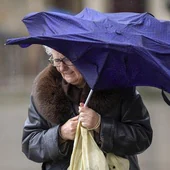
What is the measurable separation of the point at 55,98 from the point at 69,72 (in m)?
0.22

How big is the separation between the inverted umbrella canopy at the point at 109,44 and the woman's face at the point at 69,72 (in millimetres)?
98

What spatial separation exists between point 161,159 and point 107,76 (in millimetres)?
5086

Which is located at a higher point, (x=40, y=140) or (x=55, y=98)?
(x=55, y=98)

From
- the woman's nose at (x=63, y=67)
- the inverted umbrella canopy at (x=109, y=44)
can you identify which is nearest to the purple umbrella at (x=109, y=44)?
the inverted umbrella canopy at (x=109, y=44)

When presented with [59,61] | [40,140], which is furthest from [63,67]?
[40,140]

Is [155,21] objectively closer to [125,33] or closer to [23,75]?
[125,33]

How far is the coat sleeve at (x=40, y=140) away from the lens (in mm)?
3697

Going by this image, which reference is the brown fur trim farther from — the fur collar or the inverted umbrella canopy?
the inverted umbrella canopy

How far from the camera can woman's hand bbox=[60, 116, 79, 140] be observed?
3.61 meters

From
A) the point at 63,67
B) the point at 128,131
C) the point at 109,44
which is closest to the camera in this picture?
the point at 109,44

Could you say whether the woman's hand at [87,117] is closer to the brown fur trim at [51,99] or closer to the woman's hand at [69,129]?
the woman's hand at [69,129]

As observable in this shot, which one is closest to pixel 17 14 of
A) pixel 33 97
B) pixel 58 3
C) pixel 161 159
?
pixel 58 3

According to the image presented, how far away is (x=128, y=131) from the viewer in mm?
3711

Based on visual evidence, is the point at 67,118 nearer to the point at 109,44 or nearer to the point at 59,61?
the point at 59,61
